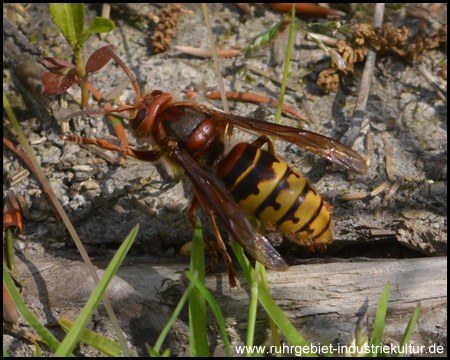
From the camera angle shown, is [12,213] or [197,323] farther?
[12,213]

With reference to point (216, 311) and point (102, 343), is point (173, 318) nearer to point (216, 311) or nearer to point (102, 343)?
point (216, 311)

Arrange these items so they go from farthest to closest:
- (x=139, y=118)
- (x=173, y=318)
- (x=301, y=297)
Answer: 1. (x=139, y=118)
2. (x=301, y=297)
3. (x=173, y=318)

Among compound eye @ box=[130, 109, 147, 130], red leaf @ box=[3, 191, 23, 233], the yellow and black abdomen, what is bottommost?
red leaf @ box=[3, 191, 23, 233]

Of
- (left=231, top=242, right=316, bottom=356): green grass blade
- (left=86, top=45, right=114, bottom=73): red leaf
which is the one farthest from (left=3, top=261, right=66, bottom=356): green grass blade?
(left=86, top=45, right=114, bottom=73): red leaf

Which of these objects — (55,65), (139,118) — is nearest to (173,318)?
(139,118)

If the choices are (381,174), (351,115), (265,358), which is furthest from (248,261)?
(351,115)

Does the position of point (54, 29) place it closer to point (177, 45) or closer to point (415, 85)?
point (177, 45)

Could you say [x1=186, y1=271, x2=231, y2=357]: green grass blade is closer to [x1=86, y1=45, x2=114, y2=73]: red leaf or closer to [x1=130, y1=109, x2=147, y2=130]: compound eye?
[x1=130, y1=109, x2=147, y2=130]: compound eye
